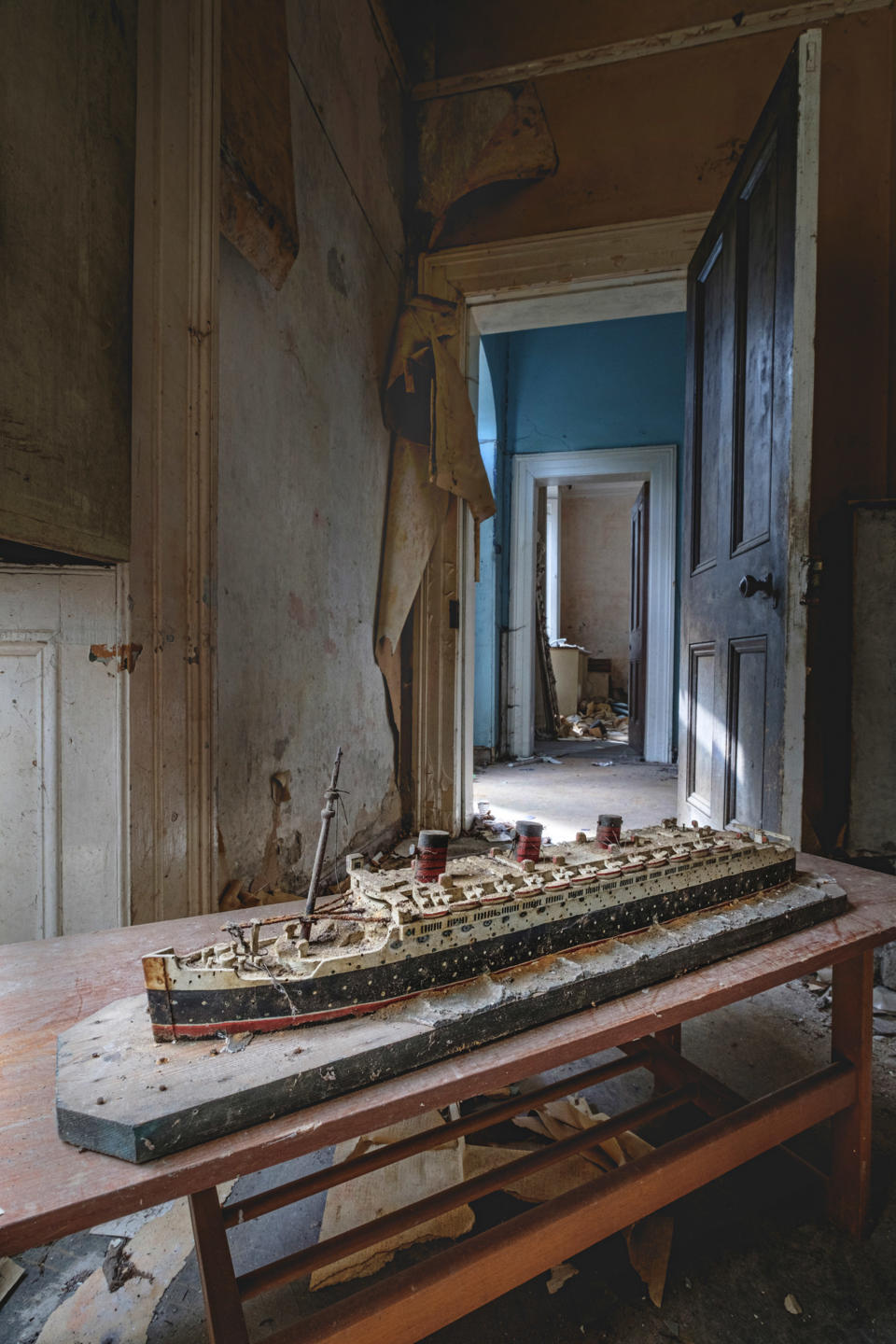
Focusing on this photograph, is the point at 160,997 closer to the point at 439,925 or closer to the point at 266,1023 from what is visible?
the point at 266,1023

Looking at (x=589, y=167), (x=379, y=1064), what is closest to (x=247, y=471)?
(x=379, y=1064)

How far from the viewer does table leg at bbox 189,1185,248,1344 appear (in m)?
0.82

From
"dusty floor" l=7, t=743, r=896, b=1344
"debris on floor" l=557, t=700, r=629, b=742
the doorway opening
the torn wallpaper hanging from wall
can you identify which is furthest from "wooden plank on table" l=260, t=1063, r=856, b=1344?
"debris on floor" l=557, t=700, r=629, b=742

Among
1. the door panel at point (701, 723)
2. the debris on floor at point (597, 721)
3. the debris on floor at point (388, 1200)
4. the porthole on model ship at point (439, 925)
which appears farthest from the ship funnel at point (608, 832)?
the debris on floor at point (597, 721)

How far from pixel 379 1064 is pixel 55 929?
1.14 m

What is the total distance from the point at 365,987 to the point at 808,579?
176cm

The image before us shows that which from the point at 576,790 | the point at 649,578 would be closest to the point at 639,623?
the point at 649,578

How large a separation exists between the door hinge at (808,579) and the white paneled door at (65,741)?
72.5 inches

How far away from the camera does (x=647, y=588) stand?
5.95 m

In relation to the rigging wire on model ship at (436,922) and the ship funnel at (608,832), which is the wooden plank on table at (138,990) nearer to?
the rigging wire on model ship at (436,922)

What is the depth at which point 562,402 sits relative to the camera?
19.6 ft

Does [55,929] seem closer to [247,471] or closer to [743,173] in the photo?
[247,471]

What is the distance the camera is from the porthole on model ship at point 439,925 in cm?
71

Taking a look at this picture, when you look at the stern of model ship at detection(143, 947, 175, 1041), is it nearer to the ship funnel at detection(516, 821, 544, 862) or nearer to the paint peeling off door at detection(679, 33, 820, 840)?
the ship funnel at detection(516, 821, 544, 862)
